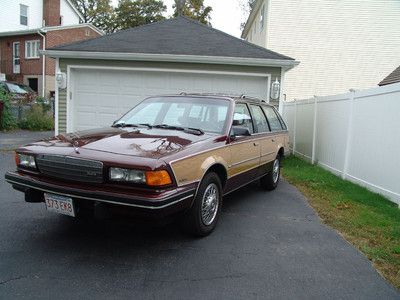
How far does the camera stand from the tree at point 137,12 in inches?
→ 1694

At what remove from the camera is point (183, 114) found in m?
5.43

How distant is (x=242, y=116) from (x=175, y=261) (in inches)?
102

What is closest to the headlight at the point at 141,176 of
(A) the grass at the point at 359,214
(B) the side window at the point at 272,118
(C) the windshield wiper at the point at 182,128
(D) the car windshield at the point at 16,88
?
(C) the windshield wiper at the point at 182,128

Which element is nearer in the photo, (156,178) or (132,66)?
(156,178)

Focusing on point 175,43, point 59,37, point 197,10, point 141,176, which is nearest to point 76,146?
point 141,176

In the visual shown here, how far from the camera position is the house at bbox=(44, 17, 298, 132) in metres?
11.0

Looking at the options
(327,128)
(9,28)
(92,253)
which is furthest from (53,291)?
(9,28)

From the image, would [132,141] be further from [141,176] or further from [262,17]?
[262,17]

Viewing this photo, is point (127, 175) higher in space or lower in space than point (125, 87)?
lower

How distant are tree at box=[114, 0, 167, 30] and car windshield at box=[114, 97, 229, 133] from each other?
39769mm

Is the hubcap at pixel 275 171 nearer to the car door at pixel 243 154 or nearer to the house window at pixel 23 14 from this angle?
the car door at pixel 243 154

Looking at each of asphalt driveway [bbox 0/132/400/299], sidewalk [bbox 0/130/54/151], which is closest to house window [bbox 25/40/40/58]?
sidewalk [bbox 0/130/54/151]

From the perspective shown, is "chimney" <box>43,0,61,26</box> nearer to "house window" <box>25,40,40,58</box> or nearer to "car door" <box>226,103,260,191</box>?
"house window" <box>25,40,40,58</box>

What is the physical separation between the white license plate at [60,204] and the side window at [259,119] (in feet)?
11.2
